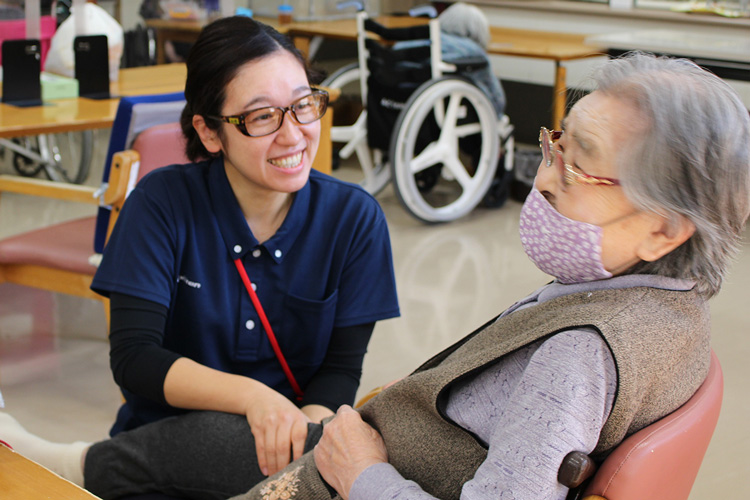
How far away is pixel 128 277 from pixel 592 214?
767 mm

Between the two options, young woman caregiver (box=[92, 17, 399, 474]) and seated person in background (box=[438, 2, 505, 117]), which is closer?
young woman caregiver (box=[92, 17, 399, 474])

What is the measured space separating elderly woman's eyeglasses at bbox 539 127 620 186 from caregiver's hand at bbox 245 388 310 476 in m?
0.55

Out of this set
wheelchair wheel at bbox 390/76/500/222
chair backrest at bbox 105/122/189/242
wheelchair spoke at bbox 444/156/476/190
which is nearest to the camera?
chair backrest at bbox 105/122/189/242

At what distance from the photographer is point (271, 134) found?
4.61 ft

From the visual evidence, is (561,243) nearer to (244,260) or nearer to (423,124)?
(244,260)

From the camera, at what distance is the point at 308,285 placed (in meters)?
1.47

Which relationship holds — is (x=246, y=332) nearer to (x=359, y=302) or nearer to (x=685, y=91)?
(x=359, y=302)

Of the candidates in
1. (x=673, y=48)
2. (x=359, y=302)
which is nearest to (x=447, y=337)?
(x=359, y=302)

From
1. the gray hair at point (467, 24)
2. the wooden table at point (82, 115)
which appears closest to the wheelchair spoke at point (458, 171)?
the gray hair at point (467, 24)

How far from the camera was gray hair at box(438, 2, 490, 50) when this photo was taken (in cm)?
420

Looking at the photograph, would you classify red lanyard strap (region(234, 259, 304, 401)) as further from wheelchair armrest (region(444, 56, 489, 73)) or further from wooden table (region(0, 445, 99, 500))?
wheelchair armrest (region(444, 56, 489, 73))

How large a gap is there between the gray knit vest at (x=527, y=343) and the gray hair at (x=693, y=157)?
0.26 ft

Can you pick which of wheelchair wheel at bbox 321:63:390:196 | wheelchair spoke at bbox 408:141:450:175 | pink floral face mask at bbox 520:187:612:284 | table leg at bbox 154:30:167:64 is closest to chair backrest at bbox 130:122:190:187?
pink floral face mask at bbox 520:187:612:284

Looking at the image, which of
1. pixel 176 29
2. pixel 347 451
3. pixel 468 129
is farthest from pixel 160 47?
pixel 347 451
